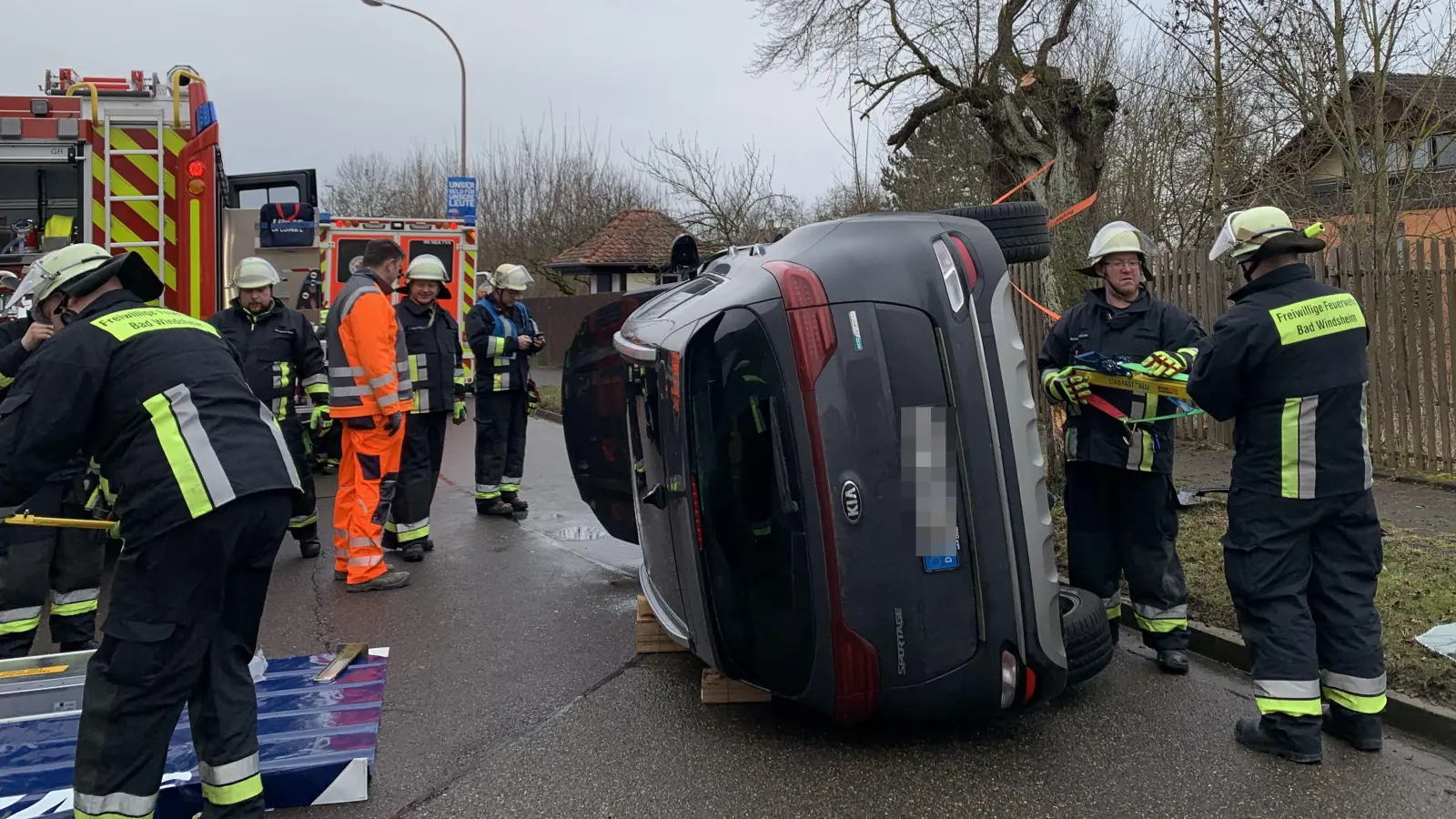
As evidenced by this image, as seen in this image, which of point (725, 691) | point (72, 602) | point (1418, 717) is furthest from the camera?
point (72, 602)

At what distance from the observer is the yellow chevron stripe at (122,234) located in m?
6.54

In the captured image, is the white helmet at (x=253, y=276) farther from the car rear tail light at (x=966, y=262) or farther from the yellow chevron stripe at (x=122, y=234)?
the car rear tail light at (x=966, y=262)

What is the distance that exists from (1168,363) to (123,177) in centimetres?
659

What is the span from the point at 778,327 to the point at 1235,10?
31.5 feet

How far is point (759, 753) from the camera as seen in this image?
3438 millimetres

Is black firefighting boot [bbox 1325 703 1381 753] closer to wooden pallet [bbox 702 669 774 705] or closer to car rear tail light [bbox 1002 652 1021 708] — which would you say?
car rear tail light [bbox 1002 652 1021 708]

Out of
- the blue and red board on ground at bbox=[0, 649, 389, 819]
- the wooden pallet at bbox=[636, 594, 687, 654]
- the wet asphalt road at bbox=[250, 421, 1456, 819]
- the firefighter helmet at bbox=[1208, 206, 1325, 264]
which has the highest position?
the firefighter helmet at bbox=[1208, 206, 1325, 264]

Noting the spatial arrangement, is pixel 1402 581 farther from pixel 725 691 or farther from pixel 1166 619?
pixel 725 691

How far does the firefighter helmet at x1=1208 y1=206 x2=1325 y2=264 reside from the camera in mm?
3516

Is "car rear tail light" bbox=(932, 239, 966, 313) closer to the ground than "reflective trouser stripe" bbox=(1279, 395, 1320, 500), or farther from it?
farther from it

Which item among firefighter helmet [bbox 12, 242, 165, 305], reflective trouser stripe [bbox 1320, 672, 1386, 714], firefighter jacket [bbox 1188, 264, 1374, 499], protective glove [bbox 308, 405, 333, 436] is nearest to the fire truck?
protective glove [bbox 308, 405, 333, 436]

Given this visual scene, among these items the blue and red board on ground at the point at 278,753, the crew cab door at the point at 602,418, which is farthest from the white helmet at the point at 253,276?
the blue and red board on ground at the point at 278,753

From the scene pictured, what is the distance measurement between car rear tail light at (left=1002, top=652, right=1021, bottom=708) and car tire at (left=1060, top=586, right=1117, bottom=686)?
1.25ft

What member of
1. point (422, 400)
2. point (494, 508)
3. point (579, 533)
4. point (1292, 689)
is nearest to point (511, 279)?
point (422, 400)
